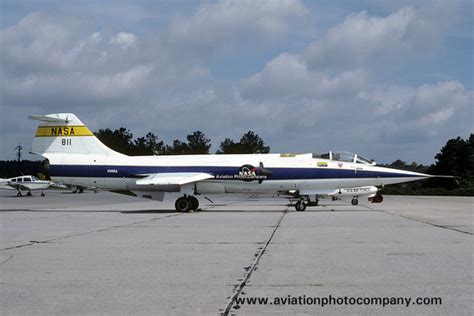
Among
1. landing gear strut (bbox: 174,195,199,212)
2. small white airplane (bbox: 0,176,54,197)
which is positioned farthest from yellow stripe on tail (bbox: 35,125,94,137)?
small white airplane (bbox: 0,176,54,197)

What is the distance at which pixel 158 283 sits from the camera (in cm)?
766

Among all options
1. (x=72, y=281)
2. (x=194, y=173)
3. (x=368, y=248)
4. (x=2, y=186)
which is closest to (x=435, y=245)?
(x=368, y=248)

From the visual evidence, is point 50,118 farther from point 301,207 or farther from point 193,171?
point 301,207

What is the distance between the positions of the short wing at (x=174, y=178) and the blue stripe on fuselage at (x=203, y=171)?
8.2 inches

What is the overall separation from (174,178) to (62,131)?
18.7 ft

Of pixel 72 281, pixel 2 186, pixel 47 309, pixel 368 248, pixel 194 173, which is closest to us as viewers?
pixel 47 309

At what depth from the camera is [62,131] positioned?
27078 millimetres

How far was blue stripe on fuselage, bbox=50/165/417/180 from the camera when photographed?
1013 inches

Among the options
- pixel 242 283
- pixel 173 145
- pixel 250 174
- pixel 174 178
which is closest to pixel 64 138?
pixel 174 178

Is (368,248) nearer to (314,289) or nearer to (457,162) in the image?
(314,289)

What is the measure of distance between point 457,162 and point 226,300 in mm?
104112

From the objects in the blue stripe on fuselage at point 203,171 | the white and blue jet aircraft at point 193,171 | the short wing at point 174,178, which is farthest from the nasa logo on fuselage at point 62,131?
the short wing at point 174,178

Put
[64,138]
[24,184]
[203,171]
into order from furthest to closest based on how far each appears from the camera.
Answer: [24,184] → [64,138] → [203,171]

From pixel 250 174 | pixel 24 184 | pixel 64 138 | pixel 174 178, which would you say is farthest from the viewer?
pixel 24 184
